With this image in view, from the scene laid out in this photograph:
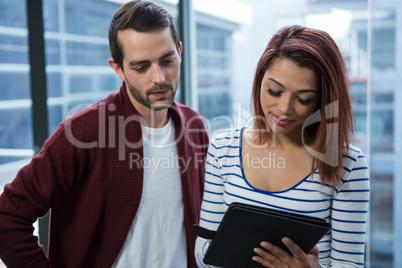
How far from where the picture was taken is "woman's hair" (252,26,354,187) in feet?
3.32

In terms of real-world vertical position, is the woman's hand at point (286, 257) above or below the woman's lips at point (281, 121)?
below

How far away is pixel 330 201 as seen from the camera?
1076 millimetres

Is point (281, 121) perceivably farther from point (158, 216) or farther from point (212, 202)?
point (158, 216)

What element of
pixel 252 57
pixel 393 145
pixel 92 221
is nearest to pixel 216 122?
pixel 252 57

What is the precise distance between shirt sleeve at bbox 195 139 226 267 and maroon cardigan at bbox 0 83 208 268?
0.12 meters

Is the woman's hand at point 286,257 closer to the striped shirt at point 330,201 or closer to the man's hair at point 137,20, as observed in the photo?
the striped shirt at point 330,201

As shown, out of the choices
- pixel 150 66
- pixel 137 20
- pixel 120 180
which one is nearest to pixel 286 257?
pixel 120 180

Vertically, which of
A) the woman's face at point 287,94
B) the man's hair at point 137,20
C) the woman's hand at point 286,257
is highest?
the man's hair at point 137,20

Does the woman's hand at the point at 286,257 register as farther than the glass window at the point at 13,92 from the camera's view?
No

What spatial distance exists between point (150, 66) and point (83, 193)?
0.46m

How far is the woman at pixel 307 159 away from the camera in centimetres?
102

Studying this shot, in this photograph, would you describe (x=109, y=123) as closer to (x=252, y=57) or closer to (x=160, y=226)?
(x=160, y=226)

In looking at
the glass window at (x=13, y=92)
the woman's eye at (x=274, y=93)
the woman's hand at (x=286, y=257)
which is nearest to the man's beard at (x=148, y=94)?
the woman's eye at (x=274, y=93)

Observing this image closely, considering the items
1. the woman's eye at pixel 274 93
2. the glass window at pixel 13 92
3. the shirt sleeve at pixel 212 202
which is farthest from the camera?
the glass window at pixel 13 92
